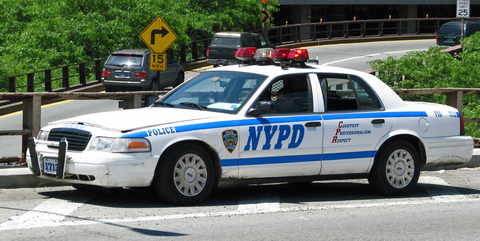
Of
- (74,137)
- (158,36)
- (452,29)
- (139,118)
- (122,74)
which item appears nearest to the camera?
(74,137)

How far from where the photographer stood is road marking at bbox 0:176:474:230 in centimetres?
580

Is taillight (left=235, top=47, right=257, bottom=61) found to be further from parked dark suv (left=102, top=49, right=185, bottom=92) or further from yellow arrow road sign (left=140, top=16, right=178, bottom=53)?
parked dark suv (left=102, top=49, right=185, bottom=92)

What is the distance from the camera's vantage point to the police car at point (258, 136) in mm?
6348

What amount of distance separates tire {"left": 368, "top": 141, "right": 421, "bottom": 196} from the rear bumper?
0.24 m

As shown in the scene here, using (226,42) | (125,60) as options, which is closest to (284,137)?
(125,60)

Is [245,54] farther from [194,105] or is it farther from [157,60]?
[157,60]

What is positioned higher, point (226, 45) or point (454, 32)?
point (454, 32)

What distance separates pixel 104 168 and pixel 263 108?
1.80 meters

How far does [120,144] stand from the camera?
6.24 metres

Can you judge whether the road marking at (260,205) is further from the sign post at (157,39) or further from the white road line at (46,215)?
the sign post at (157,39)

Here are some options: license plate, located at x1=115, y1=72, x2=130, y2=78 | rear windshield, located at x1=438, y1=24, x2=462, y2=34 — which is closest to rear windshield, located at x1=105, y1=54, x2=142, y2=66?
license plate, located at x1=115, y1=72, x2=130, y2=78

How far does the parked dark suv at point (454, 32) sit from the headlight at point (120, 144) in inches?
1203

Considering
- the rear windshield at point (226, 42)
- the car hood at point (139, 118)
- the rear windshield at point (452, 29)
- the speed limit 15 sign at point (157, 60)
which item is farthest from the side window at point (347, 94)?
the rear windshield at point (452, 29)

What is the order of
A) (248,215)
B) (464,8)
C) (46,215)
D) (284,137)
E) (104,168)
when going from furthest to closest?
1. (464,8)
2. (284,137)
3. (248,215)
4. (104,168)
5. (46,215)
